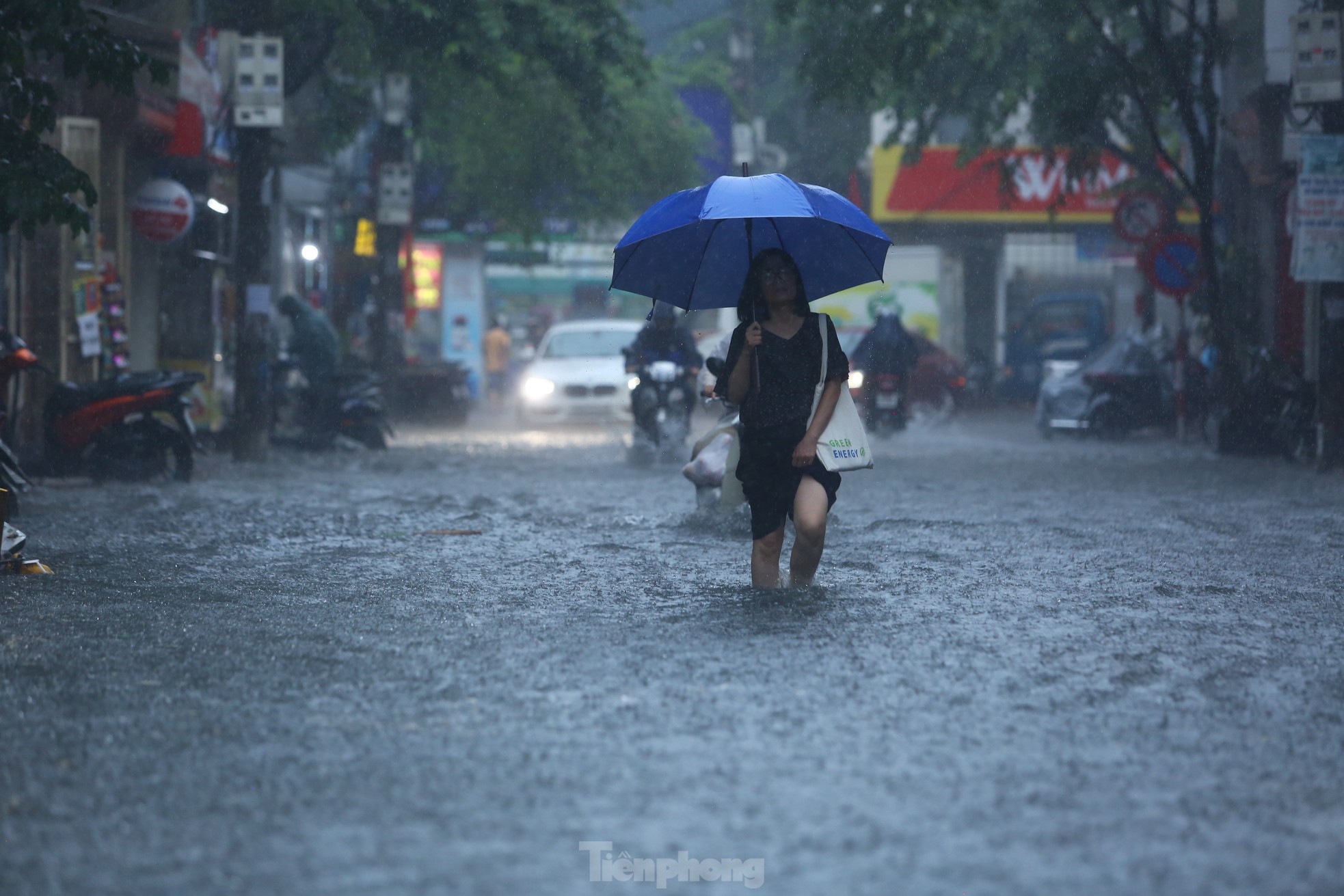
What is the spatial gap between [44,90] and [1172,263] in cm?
1397

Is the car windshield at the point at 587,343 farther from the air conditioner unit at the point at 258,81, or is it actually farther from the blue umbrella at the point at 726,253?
the blue umbrella at the point at 726,253

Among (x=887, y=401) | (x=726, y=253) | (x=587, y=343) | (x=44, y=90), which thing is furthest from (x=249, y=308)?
(x=726, y=253)

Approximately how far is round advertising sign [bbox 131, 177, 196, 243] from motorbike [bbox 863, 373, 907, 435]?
28.0ft

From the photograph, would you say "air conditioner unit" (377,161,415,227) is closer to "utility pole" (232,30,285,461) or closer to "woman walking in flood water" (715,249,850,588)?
"utility pole" (232,30,285,461)

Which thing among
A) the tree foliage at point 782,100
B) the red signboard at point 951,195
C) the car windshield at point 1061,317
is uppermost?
the tree foliage at point 782,100

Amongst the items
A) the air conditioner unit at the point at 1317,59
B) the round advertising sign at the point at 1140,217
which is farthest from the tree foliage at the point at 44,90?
the round advertising sign at the point at 1140,217

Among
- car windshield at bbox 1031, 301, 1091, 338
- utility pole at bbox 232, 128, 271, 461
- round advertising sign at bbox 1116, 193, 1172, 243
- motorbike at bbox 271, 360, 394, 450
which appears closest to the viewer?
utility pole at bbox 232, 128, 271, 461

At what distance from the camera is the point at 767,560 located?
7.80 metres

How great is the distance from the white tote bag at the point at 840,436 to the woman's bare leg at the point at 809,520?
0.13 metres

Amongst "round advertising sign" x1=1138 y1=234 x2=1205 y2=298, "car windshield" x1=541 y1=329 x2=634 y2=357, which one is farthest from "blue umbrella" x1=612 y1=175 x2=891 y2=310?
"car windshield" x1=541 y1=329 x2=634 y2=357

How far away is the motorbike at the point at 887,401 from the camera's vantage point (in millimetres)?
22172

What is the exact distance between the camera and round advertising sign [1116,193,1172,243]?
21.7m

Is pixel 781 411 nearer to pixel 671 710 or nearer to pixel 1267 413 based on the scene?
pixel 671 710

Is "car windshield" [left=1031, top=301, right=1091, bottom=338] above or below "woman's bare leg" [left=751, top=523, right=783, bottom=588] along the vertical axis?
above
